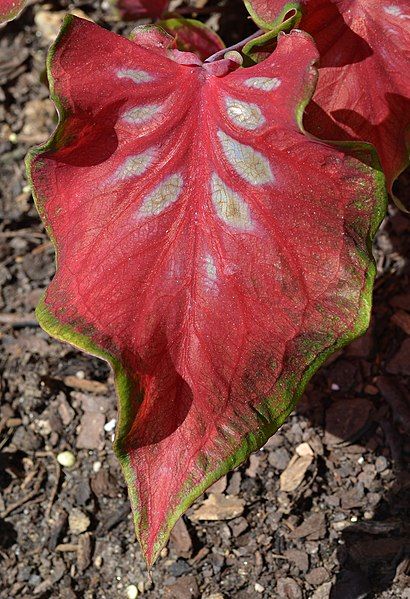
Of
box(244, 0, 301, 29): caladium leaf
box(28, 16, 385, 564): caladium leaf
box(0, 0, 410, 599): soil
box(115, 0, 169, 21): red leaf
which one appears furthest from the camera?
box(115, 0, 169, 21): red leaf

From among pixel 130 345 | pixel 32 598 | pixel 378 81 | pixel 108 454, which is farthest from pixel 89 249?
pixel 32 598

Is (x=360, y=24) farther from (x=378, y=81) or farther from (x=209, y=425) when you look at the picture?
(x=209, y=425)

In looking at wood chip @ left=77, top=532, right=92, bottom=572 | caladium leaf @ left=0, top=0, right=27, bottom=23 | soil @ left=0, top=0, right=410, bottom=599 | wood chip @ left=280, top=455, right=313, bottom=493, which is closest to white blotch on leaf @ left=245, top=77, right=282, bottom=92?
caladium leaf @ left=0, top=0, right=27, bottom=23

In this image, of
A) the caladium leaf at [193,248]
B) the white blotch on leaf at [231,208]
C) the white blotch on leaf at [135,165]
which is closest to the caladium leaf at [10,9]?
the caladium leaf at [193,248]

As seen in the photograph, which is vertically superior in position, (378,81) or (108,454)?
(378,81)

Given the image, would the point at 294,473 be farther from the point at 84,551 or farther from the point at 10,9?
the point at 10,9

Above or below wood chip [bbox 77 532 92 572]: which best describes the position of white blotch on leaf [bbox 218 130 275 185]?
above

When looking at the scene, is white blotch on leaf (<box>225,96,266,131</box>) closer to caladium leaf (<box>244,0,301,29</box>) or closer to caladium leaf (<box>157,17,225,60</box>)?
caladium leaf (<box>244,0,301,29</box>)

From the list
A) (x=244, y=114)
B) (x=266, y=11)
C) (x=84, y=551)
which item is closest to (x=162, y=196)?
(x=244, y=114)
